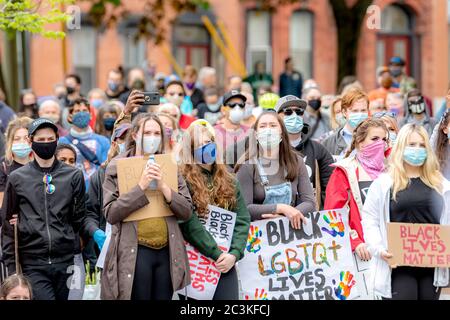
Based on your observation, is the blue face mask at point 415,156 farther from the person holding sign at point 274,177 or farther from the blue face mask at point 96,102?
the blue face mask at point 96,102

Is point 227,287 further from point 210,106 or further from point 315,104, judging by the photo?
point 210,106

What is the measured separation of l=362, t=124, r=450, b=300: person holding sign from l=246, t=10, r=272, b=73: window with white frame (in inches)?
931

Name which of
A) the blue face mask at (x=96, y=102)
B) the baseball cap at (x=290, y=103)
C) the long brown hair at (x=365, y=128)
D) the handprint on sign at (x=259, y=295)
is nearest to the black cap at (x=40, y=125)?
A: the handprint on sign at (x=259, y=295)

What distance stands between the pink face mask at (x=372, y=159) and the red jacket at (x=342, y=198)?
13cm

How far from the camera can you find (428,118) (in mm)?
14797

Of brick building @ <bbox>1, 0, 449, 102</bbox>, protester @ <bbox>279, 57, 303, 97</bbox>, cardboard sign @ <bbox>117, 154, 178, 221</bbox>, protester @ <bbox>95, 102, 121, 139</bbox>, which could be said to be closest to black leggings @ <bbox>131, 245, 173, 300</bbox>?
cardboard sign @ <bbox>117, 154, 178, 221</bbox>

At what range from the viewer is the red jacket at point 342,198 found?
1055cm

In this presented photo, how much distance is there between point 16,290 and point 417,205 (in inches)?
125

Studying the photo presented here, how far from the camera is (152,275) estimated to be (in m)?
9.62

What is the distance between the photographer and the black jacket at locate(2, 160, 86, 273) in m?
10.4

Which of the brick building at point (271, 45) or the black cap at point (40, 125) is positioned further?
the brick building at point (271, 45)
